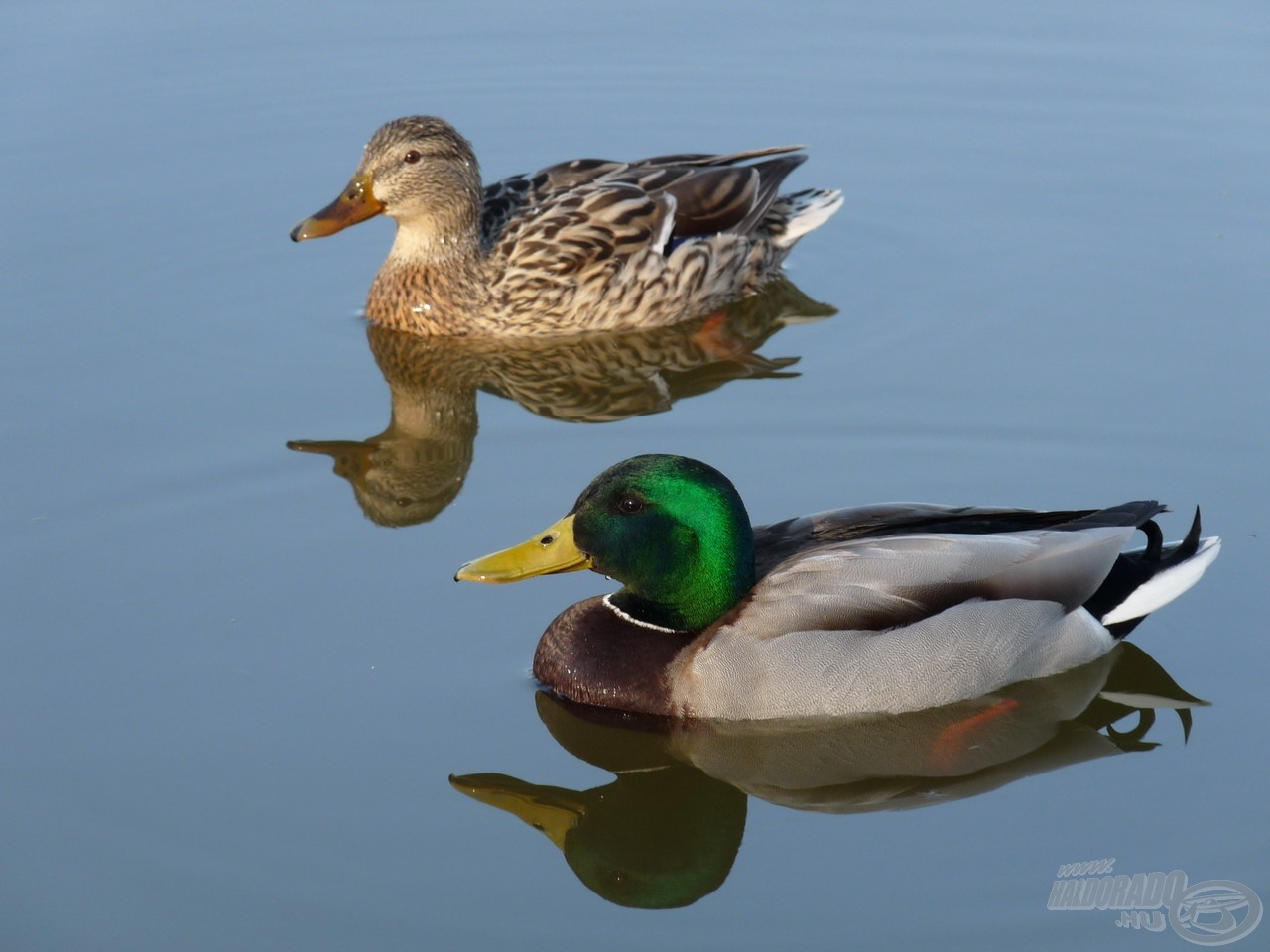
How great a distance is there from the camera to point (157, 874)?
5863mm

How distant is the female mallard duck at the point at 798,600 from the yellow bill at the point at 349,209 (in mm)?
4155

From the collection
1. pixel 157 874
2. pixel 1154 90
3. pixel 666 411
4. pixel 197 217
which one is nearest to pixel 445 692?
pixel 157 874

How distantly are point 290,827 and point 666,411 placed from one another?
3.78 metres

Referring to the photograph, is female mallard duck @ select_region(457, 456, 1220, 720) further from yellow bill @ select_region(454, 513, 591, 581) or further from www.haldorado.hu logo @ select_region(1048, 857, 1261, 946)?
www.haldorado.hu logo @ select_region(1048, 857, 1261, 946)

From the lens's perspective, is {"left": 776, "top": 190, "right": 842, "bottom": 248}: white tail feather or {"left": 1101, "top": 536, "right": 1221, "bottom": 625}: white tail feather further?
{"left": 776, "top": 190, "right": 842, "bottom": 248}: white tail feather

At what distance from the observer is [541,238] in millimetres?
10562

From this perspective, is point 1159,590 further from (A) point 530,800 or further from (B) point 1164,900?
(A) point 530,800

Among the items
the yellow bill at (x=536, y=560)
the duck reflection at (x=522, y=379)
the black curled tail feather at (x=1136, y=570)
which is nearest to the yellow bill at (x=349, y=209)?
the duck reflection at (x=522, y=379)

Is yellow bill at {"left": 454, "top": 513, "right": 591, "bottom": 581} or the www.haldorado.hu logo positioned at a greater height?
yellow bill at {"left": 454, "top": 513, "right": 591, "bottom": 581}

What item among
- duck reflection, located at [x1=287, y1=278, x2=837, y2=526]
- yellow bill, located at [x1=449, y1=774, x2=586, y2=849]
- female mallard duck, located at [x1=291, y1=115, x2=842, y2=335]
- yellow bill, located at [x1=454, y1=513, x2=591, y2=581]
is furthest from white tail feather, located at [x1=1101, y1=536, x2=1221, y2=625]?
female mallard duck, located at [x1=291, y1=115, x2=842, y2=335]

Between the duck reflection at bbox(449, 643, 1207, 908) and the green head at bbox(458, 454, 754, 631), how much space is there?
1.56 ft

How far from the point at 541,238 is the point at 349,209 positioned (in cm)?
109

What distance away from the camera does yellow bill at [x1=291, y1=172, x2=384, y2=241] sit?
1043cm

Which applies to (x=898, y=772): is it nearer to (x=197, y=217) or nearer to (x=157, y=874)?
(x=157, y=874)
